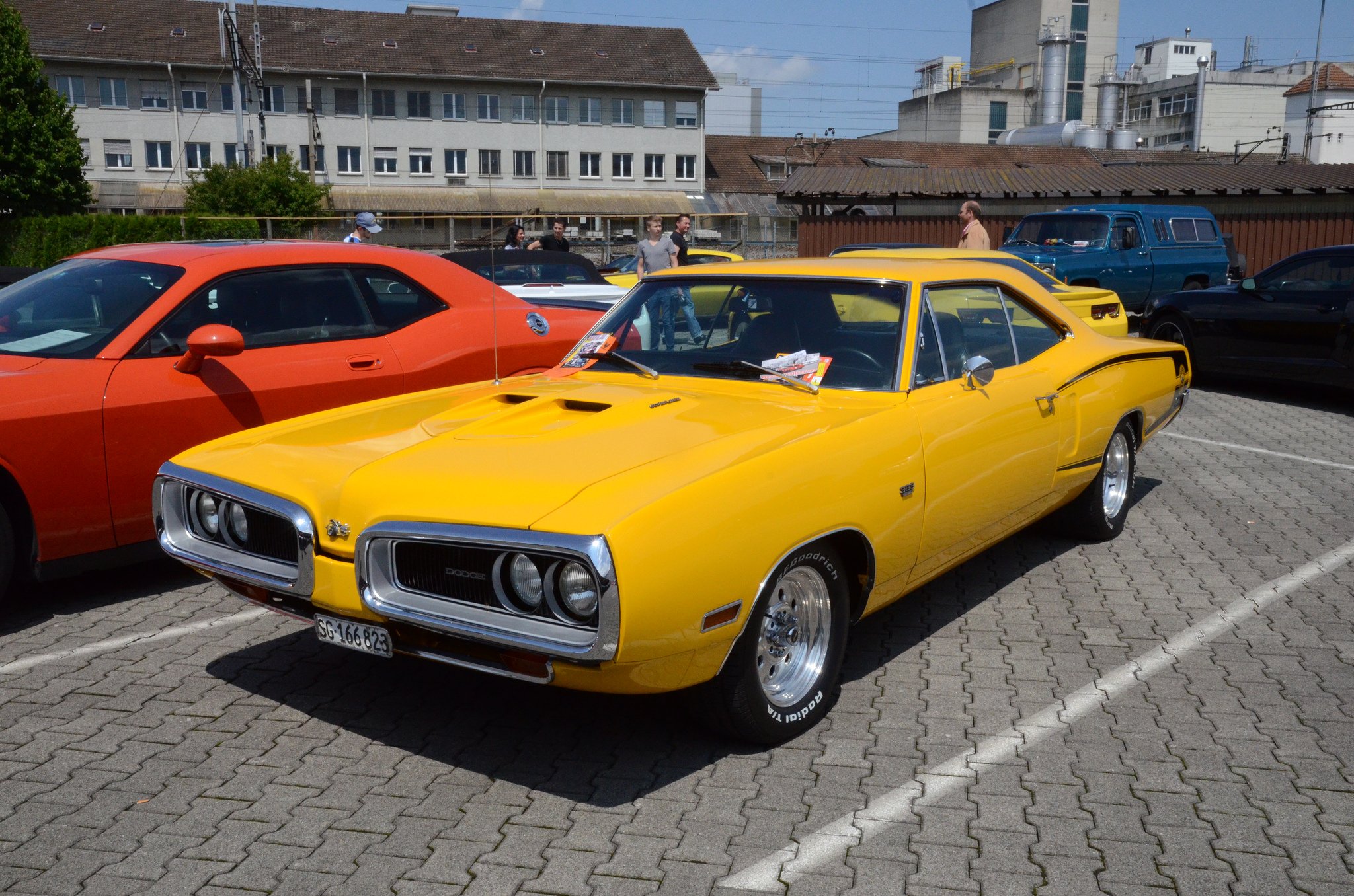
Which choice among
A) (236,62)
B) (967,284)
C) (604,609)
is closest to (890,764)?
(604,609)

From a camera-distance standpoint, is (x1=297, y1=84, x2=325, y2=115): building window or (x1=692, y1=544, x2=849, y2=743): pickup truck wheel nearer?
(x1=692, y1=544, x2=849, y2=743): pickup truck wheel

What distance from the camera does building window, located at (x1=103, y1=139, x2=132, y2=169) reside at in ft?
184

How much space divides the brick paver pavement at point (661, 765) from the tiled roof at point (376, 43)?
56665 millimetres

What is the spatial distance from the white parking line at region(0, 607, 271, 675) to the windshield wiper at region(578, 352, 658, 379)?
6.22ft

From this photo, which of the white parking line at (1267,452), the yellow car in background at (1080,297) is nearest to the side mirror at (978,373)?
the white parking line at (1267,452)

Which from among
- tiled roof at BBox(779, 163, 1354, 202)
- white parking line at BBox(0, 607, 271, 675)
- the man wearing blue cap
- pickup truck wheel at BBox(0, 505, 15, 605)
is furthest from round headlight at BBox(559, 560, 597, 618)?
tiled roof at BBox(779, 163, 1354, 202)

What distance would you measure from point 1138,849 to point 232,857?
99.0 inches

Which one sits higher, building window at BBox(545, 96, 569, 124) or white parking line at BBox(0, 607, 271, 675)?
building window at BBox(545, 96, 569, 124)

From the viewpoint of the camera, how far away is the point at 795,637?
4.02m

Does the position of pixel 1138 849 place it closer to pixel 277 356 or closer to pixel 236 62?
pixel 277 356

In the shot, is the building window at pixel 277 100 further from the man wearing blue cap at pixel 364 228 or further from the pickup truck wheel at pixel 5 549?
the pickup truck wheel at pixel 5 549

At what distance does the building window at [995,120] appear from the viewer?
265 ft

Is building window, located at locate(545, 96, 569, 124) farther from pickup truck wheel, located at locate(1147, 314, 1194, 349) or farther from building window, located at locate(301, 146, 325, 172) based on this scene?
pickup truck wheel, located at locate(1147, 314, 1194, 349)

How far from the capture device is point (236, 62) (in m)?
32.9
